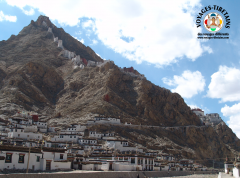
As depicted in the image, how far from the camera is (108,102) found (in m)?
86.6

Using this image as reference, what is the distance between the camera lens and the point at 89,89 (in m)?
97.4

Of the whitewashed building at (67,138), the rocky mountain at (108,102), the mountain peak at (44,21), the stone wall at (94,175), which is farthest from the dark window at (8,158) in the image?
the mountain peak at (44,21)

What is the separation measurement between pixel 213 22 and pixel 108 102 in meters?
55.9

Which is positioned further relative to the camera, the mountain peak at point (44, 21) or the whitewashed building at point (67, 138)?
the mountain peak at point (44, 21)

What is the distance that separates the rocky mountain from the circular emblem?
42.6m

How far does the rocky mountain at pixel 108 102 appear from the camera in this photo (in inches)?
3123

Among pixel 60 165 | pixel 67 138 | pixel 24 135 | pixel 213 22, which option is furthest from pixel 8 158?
pixel 67 138

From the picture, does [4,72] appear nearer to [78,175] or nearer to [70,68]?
[70,68]

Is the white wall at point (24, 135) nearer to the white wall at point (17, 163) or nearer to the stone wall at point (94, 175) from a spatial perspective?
the stone wall at point (94, 175)

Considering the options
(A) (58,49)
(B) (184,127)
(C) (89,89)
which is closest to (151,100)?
(B) (184,127)

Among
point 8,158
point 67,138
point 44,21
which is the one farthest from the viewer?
point 44,21

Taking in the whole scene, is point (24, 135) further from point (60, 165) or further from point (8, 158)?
point (8, 158)

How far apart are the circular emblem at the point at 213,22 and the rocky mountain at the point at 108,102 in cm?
4261

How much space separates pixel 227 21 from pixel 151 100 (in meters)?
66.6
